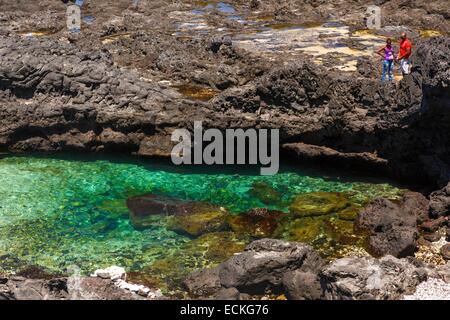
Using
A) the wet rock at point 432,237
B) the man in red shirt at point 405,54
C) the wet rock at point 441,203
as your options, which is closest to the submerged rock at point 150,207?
the wet rock at point 432,237

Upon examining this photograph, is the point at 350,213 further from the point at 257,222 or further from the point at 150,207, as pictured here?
the point at 150,207

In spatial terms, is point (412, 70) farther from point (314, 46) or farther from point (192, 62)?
point (314, 46)

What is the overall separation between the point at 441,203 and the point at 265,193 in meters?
5.86

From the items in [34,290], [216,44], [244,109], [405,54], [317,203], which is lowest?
[317,203]

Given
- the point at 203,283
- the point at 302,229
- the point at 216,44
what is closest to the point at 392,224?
the point at 302,229

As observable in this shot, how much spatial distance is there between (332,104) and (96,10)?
4025 cm

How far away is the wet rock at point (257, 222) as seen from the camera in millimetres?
16969

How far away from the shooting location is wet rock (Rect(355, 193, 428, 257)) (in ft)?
50.3

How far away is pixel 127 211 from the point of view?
18.3 m

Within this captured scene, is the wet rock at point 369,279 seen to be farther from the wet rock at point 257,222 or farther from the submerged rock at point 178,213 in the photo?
the submerged rock at point 178,213

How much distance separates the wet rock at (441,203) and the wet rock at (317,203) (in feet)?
8.93

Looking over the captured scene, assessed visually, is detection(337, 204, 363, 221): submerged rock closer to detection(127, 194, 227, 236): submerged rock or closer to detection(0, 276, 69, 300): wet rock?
detection(127, 194, 227, 236): submerged rock
